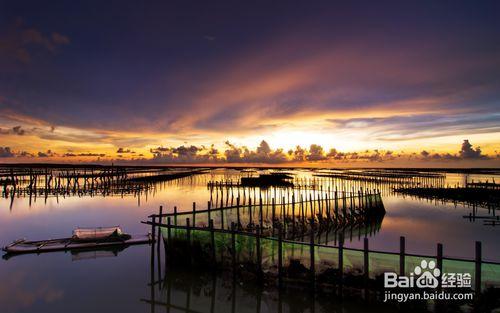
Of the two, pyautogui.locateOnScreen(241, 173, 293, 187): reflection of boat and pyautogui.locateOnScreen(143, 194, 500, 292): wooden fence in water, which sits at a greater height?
pyautogui.locateOnScreen(143, 194, 500, 292): wooden fence in water

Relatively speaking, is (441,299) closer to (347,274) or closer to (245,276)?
(347,274)

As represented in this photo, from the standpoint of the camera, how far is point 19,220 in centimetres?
2758

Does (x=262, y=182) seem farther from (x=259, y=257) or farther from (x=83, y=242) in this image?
(x=259, y=257)

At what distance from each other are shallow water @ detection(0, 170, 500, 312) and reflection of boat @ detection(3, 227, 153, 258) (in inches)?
26.6

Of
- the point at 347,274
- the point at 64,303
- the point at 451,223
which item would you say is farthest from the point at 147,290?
the point at 451,223

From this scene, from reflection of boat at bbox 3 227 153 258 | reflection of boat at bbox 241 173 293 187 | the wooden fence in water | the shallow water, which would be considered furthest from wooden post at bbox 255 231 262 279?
reflection of boat at bbox 241 173 293 187

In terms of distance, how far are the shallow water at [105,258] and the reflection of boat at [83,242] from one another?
676 mm

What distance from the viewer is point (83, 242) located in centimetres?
1917

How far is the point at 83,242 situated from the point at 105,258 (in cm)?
267

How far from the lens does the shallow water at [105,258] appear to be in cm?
1266

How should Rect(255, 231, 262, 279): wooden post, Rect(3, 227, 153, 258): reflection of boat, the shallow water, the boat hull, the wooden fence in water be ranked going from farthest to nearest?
1. Rect(3, 227, 153, 258): reflection of boat
2. the boat hull
3. Rect(255, 231, 262, 279): wooden post
4. the shallow water
5. the wooden fence in water

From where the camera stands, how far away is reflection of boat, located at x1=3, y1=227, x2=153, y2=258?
17969 mm

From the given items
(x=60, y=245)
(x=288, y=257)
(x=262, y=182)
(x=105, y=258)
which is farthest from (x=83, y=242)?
(x=262, y=182)

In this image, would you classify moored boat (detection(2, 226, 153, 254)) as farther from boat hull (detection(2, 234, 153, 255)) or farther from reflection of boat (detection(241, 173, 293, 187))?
reflection of boat (detection(241, 173, 293, 187))
